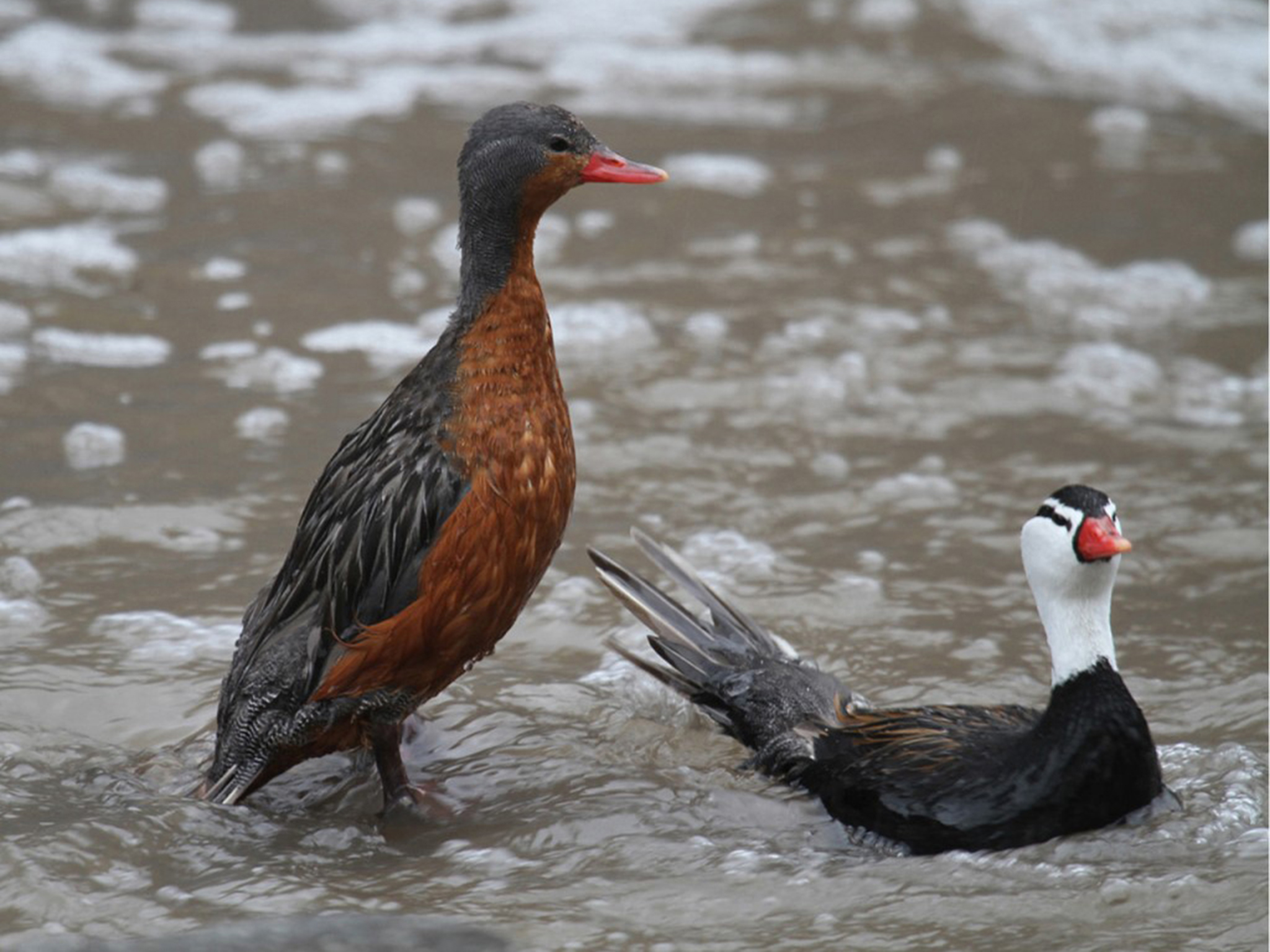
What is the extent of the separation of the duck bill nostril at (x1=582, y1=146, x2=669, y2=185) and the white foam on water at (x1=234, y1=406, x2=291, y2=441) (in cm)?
245

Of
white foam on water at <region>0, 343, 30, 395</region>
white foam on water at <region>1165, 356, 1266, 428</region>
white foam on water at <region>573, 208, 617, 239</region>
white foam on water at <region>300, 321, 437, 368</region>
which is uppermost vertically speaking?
white foam on water at <region>573, 208, 617, 239</region>

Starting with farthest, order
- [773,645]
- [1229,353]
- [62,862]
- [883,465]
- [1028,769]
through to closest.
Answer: [1229,353] → [883,465] → [773,645] → [1028,769] → [62,862]

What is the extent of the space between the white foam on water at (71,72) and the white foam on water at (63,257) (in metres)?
1.94

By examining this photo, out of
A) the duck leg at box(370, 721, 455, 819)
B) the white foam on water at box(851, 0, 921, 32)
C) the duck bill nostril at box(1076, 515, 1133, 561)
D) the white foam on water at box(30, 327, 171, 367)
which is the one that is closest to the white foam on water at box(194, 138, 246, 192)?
the white foam on water at box(30, 327, 171, 367)

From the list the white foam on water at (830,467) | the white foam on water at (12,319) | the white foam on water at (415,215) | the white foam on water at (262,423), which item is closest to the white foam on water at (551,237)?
the white foam on water at (415,215)

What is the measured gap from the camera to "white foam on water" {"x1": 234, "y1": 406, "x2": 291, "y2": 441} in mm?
6797

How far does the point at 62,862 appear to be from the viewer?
13.6 ft

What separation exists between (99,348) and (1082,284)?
4.65 m

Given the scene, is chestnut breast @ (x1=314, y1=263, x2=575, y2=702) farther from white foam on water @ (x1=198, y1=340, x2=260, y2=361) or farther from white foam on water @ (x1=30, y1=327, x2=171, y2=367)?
white foam on water @ (x1=30, y1=327, x2=171, y2=367)

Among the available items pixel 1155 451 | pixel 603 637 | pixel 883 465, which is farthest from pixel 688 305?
pixel 603 637

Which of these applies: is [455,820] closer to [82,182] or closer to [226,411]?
[226,411]

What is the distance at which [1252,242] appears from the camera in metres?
8.91

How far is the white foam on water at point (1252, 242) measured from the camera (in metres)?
8.80

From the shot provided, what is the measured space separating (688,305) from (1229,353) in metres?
2.47
